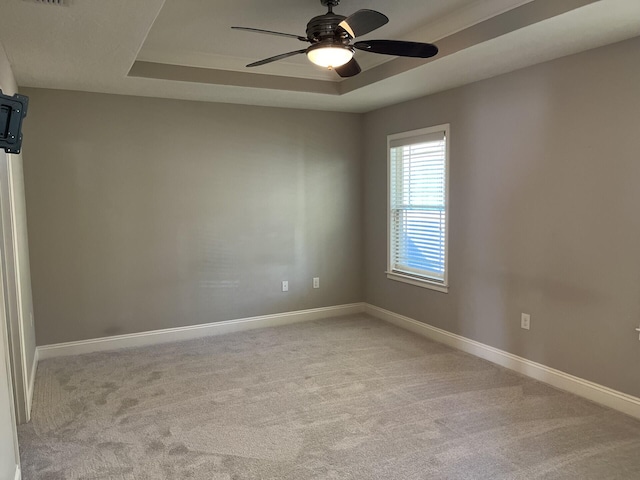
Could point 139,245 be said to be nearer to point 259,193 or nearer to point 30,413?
point 259,193

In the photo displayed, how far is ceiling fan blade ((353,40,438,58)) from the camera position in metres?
2.51

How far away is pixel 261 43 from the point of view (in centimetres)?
360

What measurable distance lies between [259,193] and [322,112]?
118 cm

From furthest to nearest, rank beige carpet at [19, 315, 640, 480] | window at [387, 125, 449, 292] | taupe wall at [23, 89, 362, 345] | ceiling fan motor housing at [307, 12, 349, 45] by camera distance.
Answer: window at [387, 125, 449, 292] < taupe wall at [23, 89, 362, 345] < ceiling fan motor housing at [307, 12, 349, 45] < beige carpet at [19, 315, 640, 480]

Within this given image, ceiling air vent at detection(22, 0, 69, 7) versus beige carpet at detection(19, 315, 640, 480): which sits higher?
ceiling air vent at detection(22, 0, 69, 7)

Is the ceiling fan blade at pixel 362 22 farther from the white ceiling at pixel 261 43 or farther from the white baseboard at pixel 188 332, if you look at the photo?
the white baseboard at pixel 188 332

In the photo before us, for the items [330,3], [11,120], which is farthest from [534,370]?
[11,120]

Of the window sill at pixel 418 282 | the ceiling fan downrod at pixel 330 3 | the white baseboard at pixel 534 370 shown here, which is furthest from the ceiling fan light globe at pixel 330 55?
the white baseboard at pixel 534 370

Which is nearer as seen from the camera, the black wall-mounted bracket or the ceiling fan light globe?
the black wall-mounted bracket

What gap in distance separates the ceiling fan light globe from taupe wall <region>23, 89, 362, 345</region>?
2.24m

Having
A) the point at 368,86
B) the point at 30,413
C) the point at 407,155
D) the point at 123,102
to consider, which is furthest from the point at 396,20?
the point at 30,413

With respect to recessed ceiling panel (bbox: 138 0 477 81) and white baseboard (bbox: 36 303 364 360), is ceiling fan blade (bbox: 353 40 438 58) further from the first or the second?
white baseboard (bbox: 36 303 364 360)

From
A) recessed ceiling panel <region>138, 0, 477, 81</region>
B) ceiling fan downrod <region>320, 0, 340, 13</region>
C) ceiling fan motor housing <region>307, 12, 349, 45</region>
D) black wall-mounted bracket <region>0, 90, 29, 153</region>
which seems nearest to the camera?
black wall-mounted bracket <region>0, 90, 29, 153</region>

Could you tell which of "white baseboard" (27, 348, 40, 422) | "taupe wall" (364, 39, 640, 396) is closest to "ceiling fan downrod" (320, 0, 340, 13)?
"taupe wall" (364, 39, 640, 396)
